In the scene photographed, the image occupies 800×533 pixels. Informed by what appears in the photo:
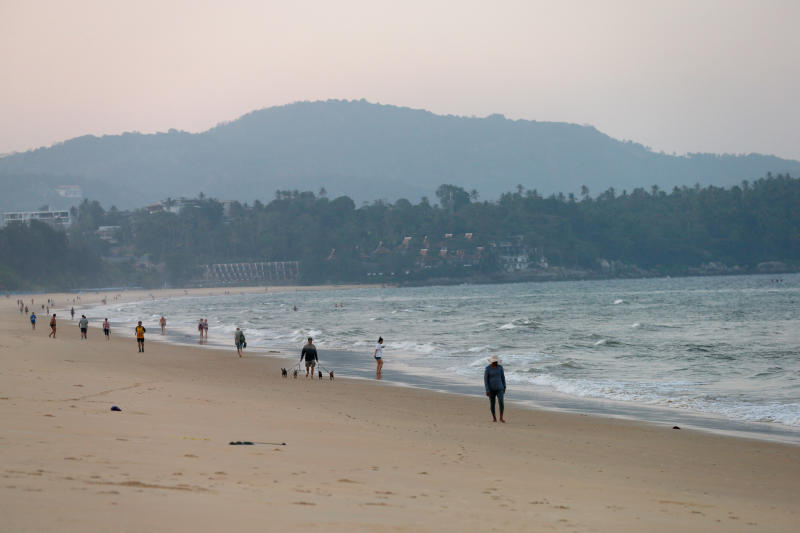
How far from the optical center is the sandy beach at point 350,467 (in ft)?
24.4

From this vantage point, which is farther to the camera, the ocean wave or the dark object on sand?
the ocean wave

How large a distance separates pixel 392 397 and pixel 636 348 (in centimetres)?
1794

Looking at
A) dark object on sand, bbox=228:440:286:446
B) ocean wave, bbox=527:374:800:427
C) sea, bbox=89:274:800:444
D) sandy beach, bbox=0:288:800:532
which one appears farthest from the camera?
sea, bbox=89:274:800:444

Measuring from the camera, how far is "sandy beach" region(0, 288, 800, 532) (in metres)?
7.45

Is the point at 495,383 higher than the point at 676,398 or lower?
higher

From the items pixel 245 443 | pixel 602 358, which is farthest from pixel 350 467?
pixel 602 358

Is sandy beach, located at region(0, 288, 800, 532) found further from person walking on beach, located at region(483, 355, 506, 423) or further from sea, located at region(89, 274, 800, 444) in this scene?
sea, located at region(89, 274, 800, 444)

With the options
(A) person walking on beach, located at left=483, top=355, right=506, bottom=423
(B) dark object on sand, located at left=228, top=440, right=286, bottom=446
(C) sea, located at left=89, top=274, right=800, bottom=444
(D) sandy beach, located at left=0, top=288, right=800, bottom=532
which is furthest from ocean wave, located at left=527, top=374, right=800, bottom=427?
(B) dark object on sand, located at left=228, top=440, right=286, bottom=446

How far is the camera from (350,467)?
34.0ft

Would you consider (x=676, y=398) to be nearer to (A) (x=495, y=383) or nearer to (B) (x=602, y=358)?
(A) (x=495, y=383)

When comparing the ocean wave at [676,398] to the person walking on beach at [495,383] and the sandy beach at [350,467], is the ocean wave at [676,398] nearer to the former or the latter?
the sandy beach at [350,467]

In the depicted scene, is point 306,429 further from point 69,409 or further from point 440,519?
point 440,519

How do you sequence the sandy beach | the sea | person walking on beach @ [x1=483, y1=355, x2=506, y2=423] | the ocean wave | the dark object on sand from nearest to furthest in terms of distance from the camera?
the sandy beach, the dark object on sand, person walking on beach @ [x1=483, y1=355, x2=506, y2=423], the ocean wave, the sea

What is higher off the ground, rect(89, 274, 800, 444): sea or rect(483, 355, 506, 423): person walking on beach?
rect(483, 355, 506, 423): person walking on beach
